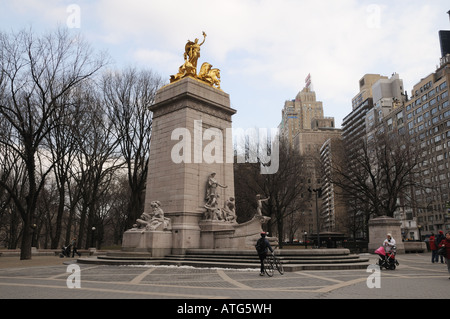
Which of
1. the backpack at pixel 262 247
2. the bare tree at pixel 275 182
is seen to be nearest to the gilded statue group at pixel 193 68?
the backpack at pixel 262 247

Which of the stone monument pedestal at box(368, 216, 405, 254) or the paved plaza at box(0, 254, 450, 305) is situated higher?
the stone monument pedestal at box(368, 216, 405, 254)

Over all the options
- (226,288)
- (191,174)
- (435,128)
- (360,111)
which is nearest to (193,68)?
(191,174)

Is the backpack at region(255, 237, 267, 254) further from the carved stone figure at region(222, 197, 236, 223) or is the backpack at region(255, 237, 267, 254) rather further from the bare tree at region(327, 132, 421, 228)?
the bare tree at region(327, 132, 421, 228)

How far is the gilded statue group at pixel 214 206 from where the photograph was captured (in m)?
20.7

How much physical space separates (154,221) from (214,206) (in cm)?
359

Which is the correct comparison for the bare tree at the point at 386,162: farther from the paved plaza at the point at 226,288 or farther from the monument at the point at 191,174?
the paved plaza at the point at 226,288

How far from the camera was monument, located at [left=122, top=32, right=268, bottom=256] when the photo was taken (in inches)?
765

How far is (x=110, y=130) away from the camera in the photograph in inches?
1288

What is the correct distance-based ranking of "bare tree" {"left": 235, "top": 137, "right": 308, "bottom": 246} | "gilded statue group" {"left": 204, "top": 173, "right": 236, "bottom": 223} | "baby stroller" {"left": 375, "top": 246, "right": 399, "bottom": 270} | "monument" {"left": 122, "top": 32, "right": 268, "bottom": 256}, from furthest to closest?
"bare tree" {"left": 235, "top": 137, "right": 308, "bottom": 246}
"gilded statue group" {"left": 204, "top": 173, "right": 236, "bottom": 223}
"monument" {"left": 122, "top": 32, "right": 268, "bottom": 256}
"baby stroller" {"left": 375, "top": 246, "right": 399, "bottom": 270}

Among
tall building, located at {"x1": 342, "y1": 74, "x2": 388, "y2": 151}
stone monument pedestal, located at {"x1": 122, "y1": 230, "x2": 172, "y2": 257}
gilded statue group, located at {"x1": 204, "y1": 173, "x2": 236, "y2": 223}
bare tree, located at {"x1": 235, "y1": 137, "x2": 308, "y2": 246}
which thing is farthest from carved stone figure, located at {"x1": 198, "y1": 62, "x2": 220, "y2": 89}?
tall building, located at {"x1": 342, "y1": 74, "x2": 388, "y2": 151}

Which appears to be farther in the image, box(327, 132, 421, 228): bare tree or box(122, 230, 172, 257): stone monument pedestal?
box(327, 132, 421, 228): bare tree

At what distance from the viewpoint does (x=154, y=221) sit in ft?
64.5
